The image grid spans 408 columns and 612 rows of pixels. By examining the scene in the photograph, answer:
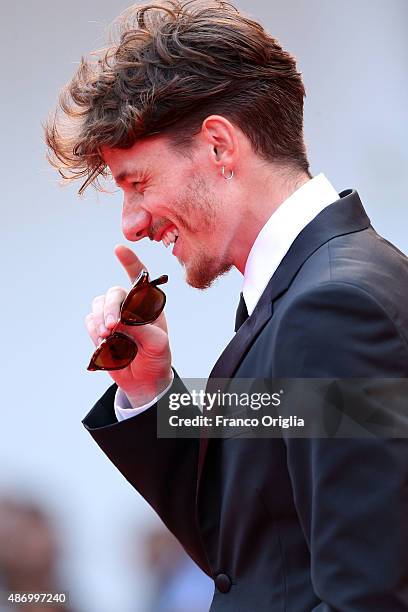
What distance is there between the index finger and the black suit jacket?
35cm

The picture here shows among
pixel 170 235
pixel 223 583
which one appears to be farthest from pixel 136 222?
pixel 223 583

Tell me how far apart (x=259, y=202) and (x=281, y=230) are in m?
0.07

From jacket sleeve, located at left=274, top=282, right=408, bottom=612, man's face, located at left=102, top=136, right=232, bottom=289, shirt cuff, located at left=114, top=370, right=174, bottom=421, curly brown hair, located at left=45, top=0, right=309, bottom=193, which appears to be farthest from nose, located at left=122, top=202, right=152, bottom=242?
jacket sleeve, located at left=274, top=282, right=408, bottom=612

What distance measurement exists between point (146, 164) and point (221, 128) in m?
0.13

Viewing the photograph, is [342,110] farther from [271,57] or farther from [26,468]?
[271,57]

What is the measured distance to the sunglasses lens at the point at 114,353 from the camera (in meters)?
1.85

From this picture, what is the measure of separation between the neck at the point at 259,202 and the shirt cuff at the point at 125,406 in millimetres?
298

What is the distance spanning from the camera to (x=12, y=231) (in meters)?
3.85

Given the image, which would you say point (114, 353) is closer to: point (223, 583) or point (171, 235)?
point (171, 235)

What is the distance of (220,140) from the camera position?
1.76m

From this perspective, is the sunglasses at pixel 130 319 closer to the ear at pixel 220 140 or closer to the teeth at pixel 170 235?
the teeth at pixel 170 235

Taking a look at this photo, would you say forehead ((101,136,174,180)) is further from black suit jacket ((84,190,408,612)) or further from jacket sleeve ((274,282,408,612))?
jacket sleeve ((274,282,408,612))

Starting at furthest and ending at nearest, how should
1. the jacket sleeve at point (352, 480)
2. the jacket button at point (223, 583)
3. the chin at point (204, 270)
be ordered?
the chin at point (204, 270) → the jacket button at point (223, 583) → the jacket sleeve at point (352, 480)

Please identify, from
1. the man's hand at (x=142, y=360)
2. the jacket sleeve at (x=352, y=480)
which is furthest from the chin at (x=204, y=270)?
the jacket sleeve at (x=352, y=480)
